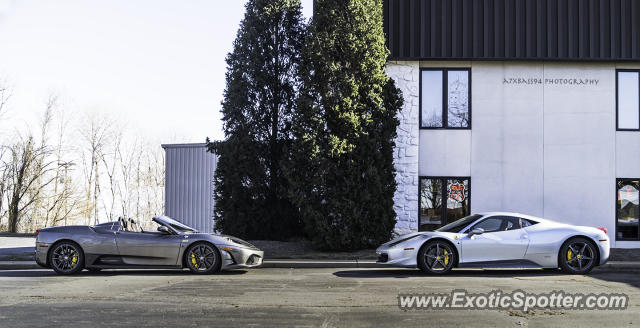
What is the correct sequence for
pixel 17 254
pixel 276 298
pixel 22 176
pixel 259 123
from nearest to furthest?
1. pixel 276 298
2. pixel 17 254
3. pixel 259 123
4. pixel 22 176

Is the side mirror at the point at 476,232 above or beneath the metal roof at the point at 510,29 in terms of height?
Answer: beneath

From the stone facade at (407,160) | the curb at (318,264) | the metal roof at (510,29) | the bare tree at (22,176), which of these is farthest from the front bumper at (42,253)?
the bare tree at (22,176)

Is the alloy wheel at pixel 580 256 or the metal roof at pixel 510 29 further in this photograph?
the metal roof at pixel 510 29

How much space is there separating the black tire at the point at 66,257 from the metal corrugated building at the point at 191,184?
13379mm

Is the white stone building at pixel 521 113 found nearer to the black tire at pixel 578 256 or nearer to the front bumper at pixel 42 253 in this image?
the black tire at pixel 578 256

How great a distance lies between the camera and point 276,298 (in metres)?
8.89

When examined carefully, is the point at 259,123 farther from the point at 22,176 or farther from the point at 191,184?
the point at 22,176

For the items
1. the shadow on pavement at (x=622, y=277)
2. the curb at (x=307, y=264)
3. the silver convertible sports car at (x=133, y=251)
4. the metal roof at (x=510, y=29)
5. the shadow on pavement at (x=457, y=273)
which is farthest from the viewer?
the metal roof at (x=510, y=29)

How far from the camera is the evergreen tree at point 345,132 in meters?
16.3

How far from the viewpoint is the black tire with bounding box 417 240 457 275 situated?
12.1 meters

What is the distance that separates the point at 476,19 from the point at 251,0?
23.4 feet

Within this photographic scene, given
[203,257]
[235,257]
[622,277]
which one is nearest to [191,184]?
[203,257]

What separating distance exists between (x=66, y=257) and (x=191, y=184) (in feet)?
44.8

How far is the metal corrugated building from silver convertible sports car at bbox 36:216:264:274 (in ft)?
43.9
